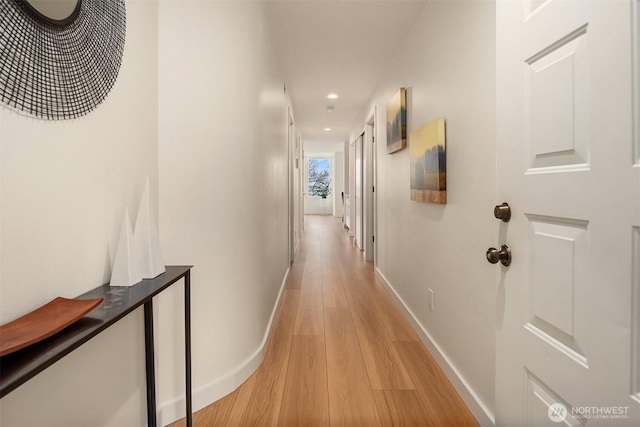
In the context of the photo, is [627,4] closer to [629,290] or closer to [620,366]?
[629,290]

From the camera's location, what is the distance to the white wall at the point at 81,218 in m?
0.66

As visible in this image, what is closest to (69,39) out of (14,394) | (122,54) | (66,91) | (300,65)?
(66,91)

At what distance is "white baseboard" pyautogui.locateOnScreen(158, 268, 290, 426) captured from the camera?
1.30 meters

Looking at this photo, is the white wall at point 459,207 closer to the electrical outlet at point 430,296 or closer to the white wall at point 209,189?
the electrical outlet at point 430,296

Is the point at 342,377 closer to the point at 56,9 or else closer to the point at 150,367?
the point at 150,367

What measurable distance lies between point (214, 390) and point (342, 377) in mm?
678

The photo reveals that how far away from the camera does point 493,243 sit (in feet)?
4.12

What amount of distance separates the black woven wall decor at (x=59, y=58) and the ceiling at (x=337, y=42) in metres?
1.63

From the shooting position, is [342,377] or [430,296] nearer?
[342,377]

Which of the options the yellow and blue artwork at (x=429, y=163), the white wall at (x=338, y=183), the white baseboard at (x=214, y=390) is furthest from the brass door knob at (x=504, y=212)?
the white wall at (x=338, y=183)

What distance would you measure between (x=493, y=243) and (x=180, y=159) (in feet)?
4.66

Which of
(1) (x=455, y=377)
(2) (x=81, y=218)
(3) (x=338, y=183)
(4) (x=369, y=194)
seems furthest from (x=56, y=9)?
(3) (x=338, y=183)

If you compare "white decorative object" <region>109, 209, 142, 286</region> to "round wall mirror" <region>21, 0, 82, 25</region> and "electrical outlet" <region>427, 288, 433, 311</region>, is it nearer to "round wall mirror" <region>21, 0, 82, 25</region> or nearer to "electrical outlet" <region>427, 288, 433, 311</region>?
"round wall mirror" <region>21, 0, 82, 25</region>

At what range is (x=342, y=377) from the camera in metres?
1.64
